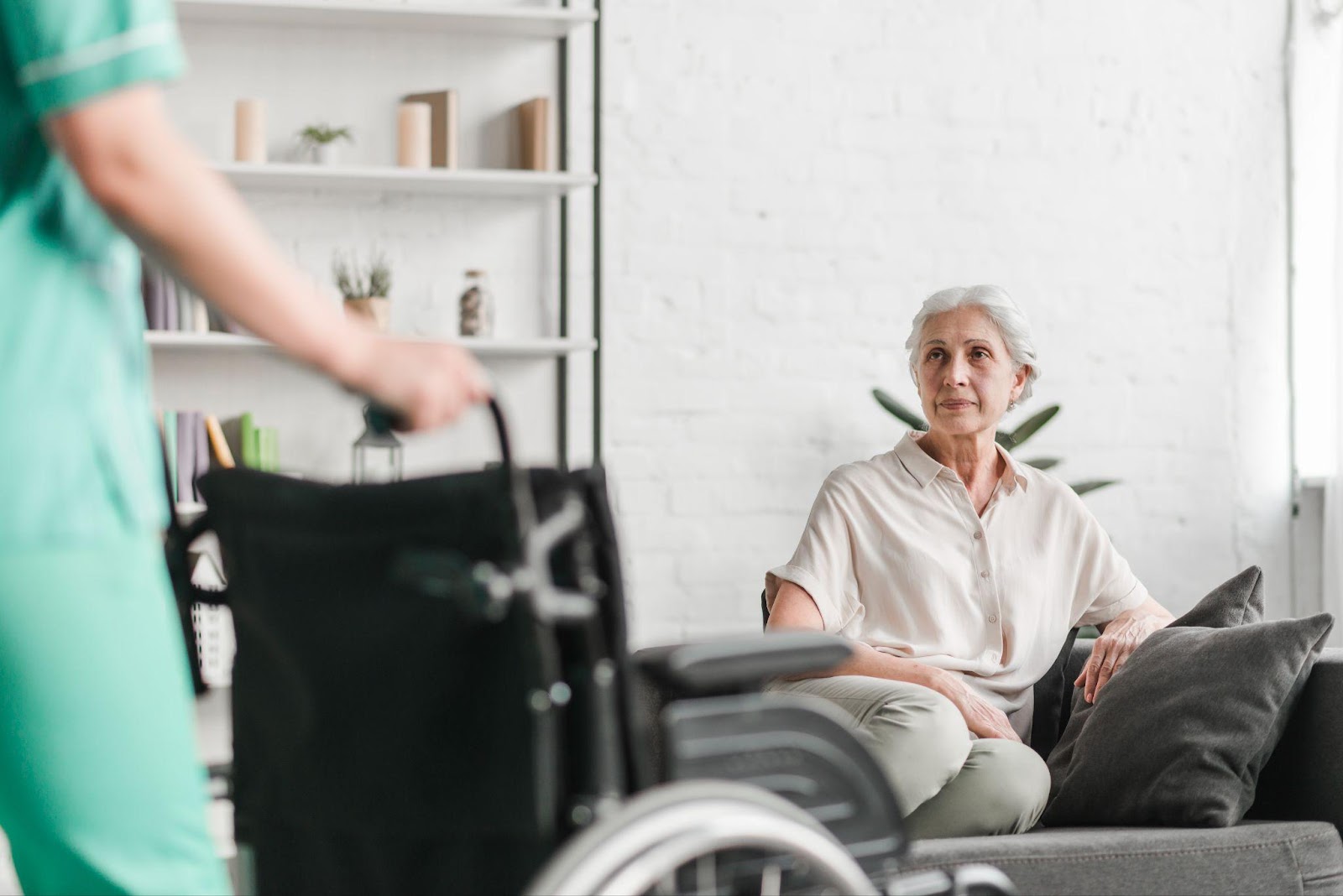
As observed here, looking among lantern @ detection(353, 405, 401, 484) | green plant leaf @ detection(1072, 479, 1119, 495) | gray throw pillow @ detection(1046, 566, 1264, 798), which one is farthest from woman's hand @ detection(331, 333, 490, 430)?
green plant leaf @ detection(1072, 479, 1119, 495)

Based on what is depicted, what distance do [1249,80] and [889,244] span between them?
113 centimetres

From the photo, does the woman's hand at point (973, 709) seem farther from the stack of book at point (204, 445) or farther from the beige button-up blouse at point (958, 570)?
the stack of book at point (204, 445)

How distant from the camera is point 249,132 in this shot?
3.39m

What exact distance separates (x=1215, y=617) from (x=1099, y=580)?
0.24m

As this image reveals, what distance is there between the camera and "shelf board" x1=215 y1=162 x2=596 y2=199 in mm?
3357

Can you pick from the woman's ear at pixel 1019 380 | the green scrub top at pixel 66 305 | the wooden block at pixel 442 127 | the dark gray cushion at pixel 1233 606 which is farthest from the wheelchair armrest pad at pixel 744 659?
the wooden block at pixel 442 127

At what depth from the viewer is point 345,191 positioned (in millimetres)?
3562

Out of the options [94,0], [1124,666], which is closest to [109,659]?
[94,0]

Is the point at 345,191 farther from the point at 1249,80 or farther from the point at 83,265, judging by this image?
the point at 83,265

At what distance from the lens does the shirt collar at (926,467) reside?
251cm

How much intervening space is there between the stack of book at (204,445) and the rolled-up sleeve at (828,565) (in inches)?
54.0

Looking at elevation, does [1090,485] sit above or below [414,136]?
below

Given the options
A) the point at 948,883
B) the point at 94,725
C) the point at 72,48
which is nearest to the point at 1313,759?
the point at 948,883

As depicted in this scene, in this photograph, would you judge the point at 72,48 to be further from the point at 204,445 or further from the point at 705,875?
the point at 204,445
